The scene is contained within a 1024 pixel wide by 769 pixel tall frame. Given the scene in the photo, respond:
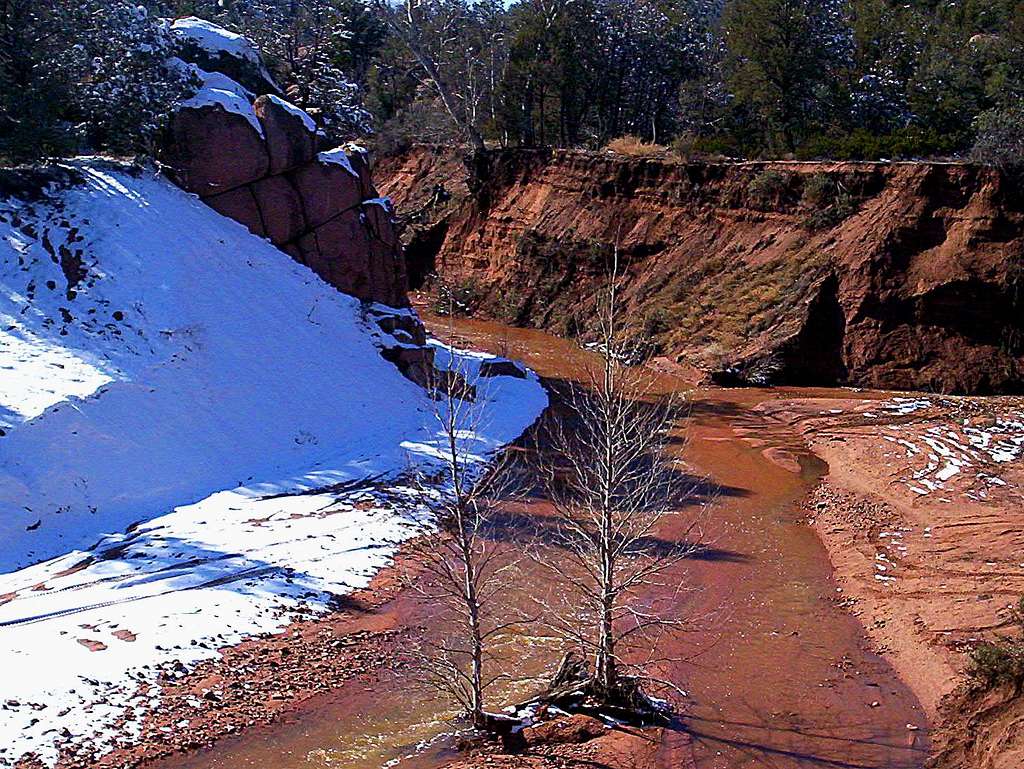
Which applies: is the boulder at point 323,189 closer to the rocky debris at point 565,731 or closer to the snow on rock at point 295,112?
the snow on rock at point 295,112

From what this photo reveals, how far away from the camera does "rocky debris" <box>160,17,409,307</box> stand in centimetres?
2392

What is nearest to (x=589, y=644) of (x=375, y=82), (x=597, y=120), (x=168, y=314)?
(x=168, y=314)

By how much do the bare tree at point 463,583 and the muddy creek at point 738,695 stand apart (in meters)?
0.36

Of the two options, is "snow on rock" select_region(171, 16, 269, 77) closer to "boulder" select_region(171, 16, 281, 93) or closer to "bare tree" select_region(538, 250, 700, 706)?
"boulder" select_region(171, 16, 281, 93)

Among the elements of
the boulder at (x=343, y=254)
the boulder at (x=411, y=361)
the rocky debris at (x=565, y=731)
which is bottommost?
the rocky debris at (x=565, y=731)

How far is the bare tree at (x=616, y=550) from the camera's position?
10.1 m

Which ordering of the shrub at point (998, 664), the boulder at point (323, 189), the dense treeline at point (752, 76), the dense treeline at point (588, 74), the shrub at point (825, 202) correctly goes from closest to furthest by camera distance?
the shrub at point (998, 664)
the dense treeline at point (588, 74)
the boulder at point (323, 189)
the shrub at point (825, 202)
the dense treeline at point (752, 76)

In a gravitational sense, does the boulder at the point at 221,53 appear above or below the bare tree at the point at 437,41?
below

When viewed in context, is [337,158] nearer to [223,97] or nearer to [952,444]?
[223,97]

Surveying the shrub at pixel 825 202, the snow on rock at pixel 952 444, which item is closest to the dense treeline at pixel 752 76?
the shrub at pixel 825 202

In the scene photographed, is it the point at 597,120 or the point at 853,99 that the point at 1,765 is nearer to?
the point at 853,99

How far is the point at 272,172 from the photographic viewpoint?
24875mm

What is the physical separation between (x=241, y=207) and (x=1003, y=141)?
20.9 m

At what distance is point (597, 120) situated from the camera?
149 feet
